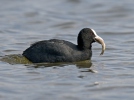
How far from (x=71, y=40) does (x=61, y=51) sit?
345cm

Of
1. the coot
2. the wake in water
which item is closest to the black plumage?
the coot

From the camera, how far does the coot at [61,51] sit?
14.1m

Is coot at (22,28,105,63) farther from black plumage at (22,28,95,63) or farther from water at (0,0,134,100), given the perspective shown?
water at (0,0,134,100)

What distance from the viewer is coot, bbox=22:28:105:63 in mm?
14109

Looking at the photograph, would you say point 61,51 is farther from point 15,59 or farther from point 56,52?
point 15,59

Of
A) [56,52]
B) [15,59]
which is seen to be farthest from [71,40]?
[56,52]

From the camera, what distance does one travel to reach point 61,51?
14.1 metres

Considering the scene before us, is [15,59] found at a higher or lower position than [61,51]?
lower

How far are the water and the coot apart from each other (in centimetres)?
20

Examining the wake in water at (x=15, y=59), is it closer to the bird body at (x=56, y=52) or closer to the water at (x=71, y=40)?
the bird body at (x=56, y=52)

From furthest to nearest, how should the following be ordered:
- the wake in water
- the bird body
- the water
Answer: the wake in water, the bird body, the water

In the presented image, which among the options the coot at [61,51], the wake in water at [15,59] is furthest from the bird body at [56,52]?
the wake in water at [15,59]

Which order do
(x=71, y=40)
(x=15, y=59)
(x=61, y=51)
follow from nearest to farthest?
(x=61, y=51) → (x=15, y=59) → (x=71, y=40)

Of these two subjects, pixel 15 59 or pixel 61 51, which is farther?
pixel 15 59
